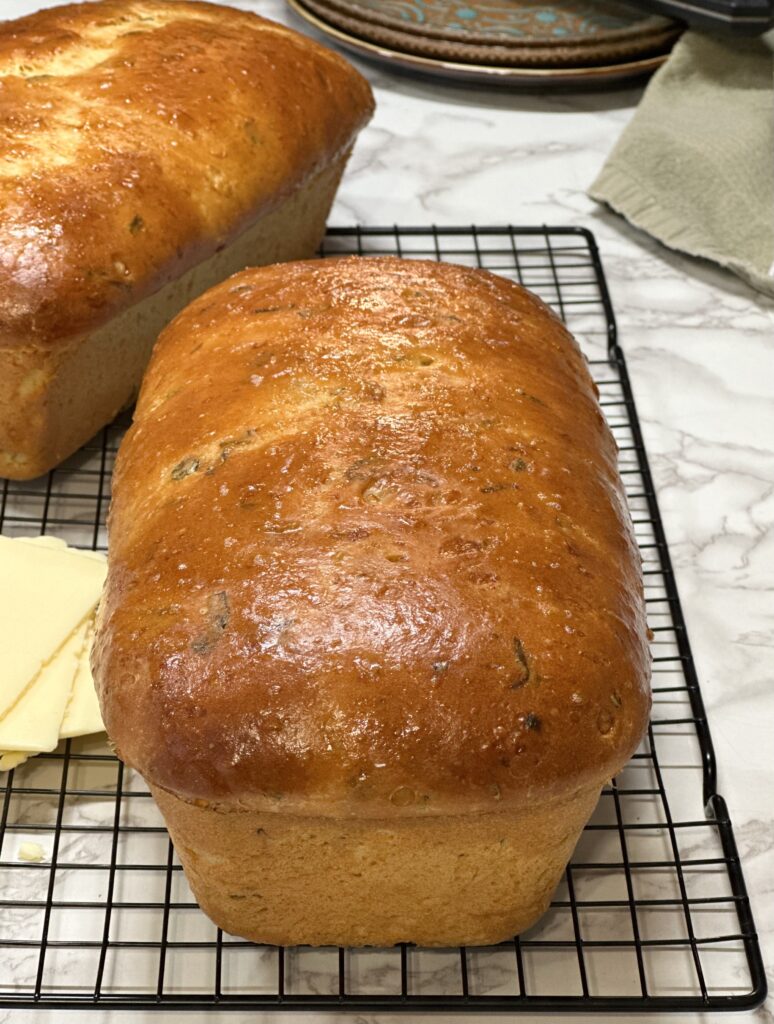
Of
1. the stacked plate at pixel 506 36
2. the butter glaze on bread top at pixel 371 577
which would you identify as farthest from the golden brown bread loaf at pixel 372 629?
the stacked plate at pixel 506 36

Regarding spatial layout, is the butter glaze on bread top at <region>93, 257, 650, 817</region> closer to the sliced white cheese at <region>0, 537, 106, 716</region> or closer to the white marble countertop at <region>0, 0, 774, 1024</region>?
the sliced white cheese at <region>0, 537, 106, 716</region>

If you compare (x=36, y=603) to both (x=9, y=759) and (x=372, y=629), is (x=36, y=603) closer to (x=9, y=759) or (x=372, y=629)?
(x=9, y=759)

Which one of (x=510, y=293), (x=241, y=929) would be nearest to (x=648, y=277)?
(x=510, y=293)

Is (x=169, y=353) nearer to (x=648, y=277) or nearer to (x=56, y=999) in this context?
(x=56, y=999)

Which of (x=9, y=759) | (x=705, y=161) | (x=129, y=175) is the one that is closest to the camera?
(x=9, y=759)

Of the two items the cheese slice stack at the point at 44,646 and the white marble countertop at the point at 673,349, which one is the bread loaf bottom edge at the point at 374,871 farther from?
the cheese slice stack at the point at 44,646

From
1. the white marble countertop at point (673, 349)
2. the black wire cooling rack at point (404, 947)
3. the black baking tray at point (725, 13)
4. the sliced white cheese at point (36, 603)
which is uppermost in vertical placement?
the black baking tray at point (725, 13)

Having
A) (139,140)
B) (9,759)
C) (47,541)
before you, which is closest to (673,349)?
(139,140)
